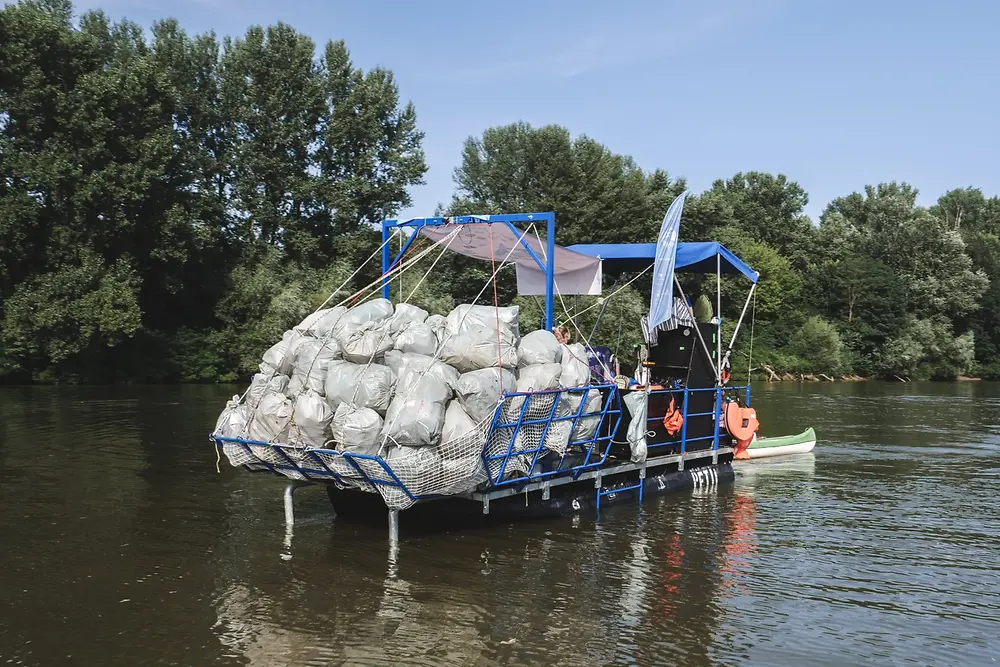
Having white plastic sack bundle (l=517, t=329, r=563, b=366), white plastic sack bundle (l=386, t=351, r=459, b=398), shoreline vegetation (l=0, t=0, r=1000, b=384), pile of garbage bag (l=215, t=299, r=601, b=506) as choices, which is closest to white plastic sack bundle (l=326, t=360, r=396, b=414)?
pile of garbage bag (l=215, t=299, r=601, b=506)

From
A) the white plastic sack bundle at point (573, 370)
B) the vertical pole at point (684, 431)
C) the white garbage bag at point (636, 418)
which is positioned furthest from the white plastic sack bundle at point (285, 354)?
the vertical pole at point (684, 431)

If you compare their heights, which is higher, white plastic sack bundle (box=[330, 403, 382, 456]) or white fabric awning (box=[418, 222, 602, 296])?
white fabric awning (box=[418, 222, 602, 296])

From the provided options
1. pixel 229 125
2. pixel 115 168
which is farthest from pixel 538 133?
pixel 115 168

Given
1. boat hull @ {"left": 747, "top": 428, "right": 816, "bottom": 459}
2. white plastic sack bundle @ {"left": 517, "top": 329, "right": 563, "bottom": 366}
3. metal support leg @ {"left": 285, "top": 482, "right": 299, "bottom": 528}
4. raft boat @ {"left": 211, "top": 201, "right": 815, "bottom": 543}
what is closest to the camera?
raft boat @ {"left": 211, "top": 201, "right": 815, "bottom": 543}

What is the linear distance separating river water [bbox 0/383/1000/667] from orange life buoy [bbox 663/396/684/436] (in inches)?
47.5

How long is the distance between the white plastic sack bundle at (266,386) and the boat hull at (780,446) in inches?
412

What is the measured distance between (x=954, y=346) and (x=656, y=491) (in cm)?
4995

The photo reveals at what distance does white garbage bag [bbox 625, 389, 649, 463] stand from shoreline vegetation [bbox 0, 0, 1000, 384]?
9.06 metres

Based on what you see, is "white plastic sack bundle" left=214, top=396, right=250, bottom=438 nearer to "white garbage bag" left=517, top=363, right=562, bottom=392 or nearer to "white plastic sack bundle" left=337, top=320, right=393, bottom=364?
"white plastic sack bundle" left=337, top=320, right=393, bottom=364

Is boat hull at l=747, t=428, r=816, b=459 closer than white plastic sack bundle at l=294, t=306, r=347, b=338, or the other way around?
white plastic sack bundle at l=294, t=306, r=347, b=338

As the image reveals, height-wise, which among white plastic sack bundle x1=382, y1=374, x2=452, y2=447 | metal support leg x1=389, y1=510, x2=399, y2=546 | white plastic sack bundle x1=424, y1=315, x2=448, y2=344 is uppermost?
white plastic sack bundle x1=424, y1=315, x2=448, y2=344

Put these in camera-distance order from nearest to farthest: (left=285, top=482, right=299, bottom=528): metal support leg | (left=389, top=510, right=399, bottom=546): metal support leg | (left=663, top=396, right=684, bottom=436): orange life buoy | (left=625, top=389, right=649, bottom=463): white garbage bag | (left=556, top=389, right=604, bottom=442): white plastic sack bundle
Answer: (left=389, top=510, right=399, bottom=546): metal support leg, (left=556, top=389, right=604, bottom=442): white plastic sack bundle, (left=285, top=482, right=299, bottom=528): metal support leg, (left=625, top=389, right=649, bottom=463): white garbage bag, (left=663, top=396, right=684, bottom=436): orange life buoy

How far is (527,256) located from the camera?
14461 mm

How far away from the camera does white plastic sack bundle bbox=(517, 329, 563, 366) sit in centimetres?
1053
